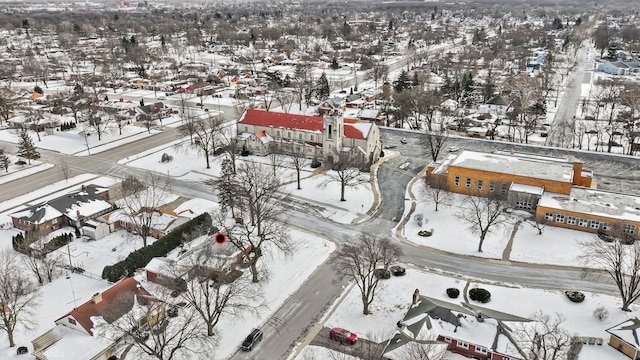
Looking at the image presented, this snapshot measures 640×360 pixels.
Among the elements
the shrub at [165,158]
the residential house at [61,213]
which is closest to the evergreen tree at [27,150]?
the shrub at [165,158]

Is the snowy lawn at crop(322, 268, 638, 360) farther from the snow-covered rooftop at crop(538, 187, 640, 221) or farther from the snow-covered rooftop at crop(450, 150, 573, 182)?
the snow-covered rooftop at crop(450, 150, 573, 182)

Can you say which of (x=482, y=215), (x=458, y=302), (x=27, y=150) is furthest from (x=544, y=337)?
(x=27, y=150)

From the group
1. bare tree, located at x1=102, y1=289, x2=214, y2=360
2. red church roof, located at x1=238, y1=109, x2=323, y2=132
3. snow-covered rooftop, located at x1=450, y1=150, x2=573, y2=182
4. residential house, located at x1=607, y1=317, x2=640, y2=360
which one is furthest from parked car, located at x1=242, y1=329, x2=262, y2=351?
red church roof, located at x1=238, y1=109, x2=323, y2=132

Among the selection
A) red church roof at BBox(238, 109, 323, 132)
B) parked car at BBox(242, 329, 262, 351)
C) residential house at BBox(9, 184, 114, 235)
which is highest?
red church roof at BBox(238, 109, 323, 132)

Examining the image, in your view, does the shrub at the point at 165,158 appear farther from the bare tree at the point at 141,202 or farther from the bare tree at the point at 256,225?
the bare tree at the point at 256,225

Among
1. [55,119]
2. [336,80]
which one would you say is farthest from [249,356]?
[336,80]

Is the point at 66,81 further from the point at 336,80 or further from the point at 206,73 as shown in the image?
the point at 336,80
